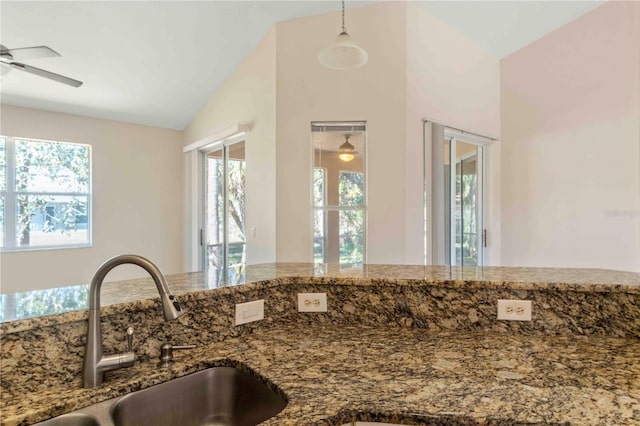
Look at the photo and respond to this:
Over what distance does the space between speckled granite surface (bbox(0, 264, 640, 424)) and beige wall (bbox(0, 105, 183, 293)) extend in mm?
3722

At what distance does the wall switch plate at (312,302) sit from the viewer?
134 cm

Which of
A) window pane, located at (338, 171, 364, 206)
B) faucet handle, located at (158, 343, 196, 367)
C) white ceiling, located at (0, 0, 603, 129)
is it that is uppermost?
white ceiling, located at (0, 0, 603, 129)

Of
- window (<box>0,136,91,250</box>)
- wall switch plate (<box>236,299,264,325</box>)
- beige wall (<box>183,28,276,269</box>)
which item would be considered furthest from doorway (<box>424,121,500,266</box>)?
window (<box>0,136,91,250</box>)

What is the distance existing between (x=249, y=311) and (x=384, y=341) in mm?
481

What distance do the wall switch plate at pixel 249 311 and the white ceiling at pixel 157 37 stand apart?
107 inches

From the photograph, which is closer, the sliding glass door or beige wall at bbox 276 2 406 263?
beige wall at bbox 276 2 406 263

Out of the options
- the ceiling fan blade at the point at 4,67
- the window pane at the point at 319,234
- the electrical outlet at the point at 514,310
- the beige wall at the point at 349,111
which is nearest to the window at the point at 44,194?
the ceiling fan blade at the point at 4,67

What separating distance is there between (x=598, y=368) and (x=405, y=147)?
2.40 metres

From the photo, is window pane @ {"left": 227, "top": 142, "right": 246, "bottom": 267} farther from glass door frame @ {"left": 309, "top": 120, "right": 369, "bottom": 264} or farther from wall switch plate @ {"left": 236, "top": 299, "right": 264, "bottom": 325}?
wall switch plate @ {"left": 236, "top": 299, "right": 264, "bottom": 325}

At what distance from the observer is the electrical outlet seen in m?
1.20

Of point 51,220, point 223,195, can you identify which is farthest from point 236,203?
point 51,220

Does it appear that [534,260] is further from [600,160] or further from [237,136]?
[237,136]

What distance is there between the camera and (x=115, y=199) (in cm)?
448

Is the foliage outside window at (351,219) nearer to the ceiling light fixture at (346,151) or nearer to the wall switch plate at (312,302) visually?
the ceiling light fixture at (346,151)
